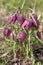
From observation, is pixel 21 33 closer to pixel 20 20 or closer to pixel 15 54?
pixel 20 20

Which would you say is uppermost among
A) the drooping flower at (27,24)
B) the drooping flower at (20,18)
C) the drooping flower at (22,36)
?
the drooping flower at (20,18)

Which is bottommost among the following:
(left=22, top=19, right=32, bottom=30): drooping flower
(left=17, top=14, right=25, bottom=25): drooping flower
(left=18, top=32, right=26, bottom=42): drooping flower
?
(left=18, top=32, right=26, bottom=42): drooping flower

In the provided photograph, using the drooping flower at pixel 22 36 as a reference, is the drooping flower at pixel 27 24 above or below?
above

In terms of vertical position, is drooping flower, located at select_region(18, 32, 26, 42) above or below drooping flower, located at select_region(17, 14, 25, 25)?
below

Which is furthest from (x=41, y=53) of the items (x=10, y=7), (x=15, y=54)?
(x=10, y=7)

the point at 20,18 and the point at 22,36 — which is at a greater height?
the point at 20,18

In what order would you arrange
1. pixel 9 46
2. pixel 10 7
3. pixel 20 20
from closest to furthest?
1. pixel 20 20
2. pixel 9 46
3. pixel 10 7

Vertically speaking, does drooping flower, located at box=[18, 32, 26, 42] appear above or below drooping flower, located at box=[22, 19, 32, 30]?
below

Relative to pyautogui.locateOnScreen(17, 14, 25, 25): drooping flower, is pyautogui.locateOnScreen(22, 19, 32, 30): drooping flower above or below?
below

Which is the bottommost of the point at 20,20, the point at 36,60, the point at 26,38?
the point at 36,60

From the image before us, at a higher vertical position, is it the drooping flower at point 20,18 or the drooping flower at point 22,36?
the drooping flower at point 20,18

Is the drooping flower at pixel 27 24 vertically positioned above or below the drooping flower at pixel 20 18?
below
